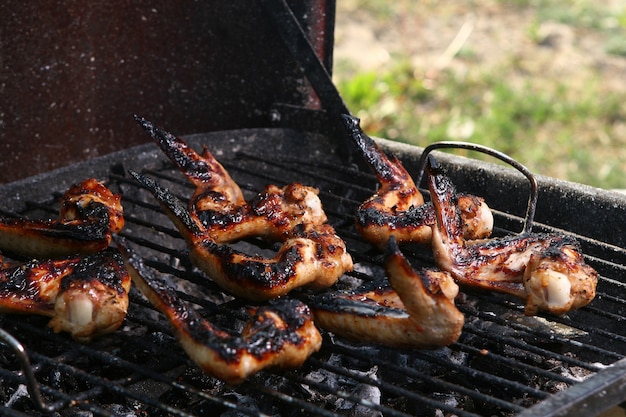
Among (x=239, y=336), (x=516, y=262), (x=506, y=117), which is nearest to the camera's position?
(x=239, y=336)

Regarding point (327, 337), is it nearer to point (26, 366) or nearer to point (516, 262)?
point (516, 262)

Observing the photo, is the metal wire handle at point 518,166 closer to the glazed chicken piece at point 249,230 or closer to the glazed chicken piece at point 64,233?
the glazed chicken piece at point 249,230

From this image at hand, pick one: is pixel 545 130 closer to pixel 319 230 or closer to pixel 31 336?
pixel 319 230

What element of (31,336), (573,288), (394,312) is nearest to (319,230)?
(394,312)

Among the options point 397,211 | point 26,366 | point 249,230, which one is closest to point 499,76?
point 397,211

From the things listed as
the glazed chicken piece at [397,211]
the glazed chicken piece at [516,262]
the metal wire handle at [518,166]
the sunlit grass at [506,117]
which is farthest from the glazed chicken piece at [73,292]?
the sunlit grass at [506,117]

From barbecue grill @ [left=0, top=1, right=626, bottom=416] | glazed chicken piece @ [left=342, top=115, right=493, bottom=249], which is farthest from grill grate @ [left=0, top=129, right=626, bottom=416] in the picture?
glazed chicken piece @ [left=342, top=115, right=493, bottom=249]

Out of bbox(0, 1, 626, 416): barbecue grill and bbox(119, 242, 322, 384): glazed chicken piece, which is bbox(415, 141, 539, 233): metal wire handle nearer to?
bbox(0, 1, 626, 416): barbecue grill
